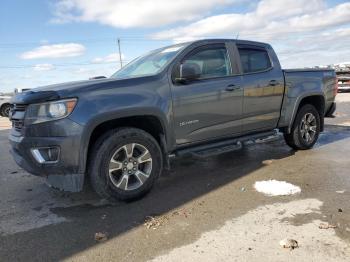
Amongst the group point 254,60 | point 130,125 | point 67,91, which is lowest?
point 130,125

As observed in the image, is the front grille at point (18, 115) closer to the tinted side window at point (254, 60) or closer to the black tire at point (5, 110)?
the tinted side window at point (254, 60)

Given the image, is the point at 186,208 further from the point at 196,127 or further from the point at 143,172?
the point at 196,127

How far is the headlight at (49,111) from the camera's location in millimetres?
4352

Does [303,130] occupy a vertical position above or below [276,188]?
above

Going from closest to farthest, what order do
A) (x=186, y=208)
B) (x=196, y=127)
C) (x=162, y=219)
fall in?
(x=162, y=219)
(x=186, y=208)
(x=196, y=127)

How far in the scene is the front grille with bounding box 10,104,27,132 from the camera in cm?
453

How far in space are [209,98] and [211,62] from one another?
598mm

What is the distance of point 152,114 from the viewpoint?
489 centimetres

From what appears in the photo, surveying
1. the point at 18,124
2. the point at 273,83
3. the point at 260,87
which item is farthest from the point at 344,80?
the point at 18,124

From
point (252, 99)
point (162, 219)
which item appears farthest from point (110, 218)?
point (252, 99)

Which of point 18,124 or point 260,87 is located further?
point 260,87

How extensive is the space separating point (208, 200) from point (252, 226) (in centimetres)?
91

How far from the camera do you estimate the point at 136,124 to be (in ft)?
16.8

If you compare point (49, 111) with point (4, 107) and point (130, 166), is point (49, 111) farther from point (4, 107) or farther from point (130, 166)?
point (4, 107)
